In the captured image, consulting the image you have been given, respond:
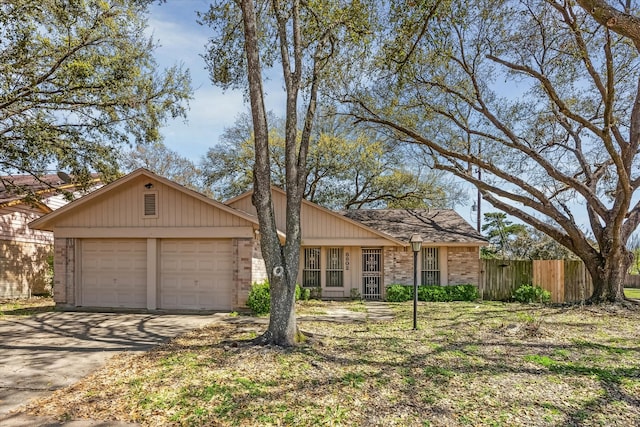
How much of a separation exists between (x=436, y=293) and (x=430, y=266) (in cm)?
128

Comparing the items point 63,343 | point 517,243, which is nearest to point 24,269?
point 63,343

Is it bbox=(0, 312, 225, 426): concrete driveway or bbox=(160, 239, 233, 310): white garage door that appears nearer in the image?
bbox=(0, 312, 225, 426): concrete driveway

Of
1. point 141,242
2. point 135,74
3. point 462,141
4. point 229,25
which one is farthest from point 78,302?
point 462,141

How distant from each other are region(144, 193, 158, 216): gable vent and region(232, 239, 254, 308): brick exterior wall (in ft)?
9.19

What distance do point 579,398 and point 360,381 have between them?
274cm

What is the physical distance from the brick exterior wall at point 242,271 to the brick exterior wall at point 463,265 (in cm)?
894

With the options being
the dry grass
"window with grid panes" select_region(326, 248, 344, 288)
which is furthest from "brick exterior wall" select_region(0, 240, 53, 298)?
"window with grid panes" select_region(326, 248, 344, 288)

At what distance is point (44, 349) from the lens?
7.97m

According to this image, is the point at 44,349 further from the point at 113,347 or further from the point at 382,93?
the point at 382,93

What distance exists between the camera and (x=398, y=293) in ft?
55.4

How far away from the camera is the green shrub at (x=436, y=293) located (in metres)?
16.8

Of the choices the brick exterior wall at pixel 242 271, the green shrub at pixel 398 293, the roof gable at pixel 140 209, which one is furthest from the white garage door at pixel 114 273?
the green shrub at pixel 398 293

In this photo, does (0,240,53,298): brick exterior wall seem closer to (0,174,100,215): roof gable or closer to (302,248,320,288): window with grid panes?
(0,174,100,215): roof gable

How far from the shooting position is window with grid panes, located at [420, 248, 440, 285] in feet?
57.9
